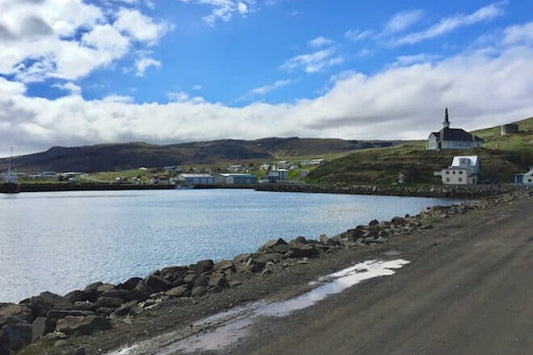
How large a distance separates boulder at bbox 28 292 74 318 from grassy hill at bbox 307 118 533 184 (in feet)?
427

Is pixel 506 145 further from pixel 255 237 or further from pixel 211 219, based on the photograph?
pixel 255 237

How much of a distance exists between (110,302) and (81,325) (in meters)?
3.75

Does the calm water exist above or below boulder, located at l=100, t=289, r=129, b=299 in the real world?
below

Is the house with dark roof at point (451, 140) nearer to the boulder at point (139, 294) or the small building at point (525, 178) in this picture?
the small building at point (525, 178)

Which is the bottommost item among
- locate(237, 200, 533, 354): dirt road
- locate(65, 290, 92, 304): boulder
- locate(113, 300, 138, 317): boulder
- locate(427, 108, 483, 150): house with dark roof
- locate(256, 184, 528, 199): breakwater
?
locate(256, 184, 528, 199): breakwater

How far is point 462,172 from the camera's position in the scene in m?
125

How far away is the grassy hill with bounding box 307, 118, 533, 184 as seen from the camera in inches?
5394

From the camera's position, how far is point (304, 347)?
358 inches

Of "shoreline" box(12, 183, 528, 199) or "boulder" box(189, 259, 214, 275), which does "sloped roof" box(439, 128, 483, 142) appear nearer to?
"shoreline" box(12, 183, 528, 199)

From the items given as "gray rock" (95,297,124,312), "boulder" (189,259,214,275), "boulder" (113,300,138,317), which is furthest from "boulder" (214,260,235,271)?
"boulder" (113,300,138,317)

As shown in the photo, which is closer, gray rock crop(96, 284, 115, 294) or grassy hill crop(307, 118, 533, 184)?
gray rock crop(96, 284, 115, 294)

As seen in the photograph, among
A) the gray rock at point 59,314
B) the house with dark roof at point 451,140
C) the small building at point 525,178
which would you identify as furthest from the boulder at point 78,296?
the house with dark roof at point 451,140

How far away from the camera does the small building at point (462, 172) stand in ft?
409

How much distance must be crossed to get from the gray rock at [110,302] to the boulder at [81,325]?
287 centimetres
